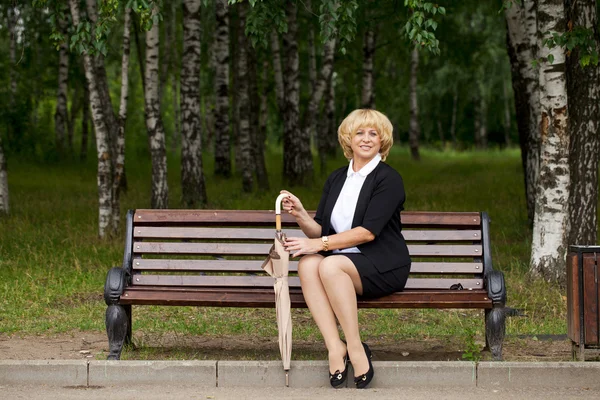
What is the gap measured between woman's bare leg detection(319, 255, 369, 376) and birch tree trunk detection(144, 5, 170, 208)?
9.35m

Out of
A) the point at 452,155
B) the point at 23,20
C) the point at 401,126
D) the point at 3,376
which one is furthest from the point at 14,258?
the point at 401,126

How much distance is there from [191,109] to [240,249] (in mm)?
10864

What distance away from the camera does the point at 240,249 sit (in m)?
6.99

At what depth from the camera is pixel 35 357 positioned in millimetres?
7078

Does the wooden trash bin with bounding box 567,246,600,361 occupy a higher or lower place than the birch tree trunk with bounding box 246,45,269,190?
lower

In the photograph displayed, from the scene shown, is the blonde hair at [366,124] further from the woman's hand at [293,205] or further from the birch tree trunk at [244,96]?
the birch tree trunk at [244,96]

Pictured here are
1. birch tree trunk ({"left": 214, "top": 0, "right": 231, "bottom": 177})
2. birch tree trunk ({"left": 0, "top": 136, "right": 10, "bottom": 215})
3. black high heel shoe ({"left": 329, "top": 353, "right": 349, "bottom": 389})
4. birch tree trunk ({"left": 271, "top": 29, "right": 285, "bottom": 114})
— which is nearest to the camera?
black high heel shoe ({"left": 329, "top": 353, "right": 349, "bottom": 389})

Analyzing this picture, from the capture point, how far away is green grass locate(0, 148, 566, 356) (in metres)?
8.22

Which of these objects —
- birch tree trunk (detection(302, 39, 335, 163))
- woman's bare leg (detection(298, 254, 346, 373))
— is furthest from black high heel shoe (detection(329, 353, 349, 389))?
birch tree trunk (detection(302, 39, 335, 163))

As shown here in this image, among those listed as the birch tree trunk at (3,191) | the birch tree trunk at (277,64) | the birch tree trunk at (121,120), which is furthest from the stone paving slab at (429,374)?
the birch tree trunk at (277,64)

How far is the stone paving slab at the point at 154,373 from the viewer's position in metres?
6.05

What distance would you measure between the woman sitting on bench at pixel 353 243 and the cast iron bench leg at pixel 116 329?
1235 millimetres

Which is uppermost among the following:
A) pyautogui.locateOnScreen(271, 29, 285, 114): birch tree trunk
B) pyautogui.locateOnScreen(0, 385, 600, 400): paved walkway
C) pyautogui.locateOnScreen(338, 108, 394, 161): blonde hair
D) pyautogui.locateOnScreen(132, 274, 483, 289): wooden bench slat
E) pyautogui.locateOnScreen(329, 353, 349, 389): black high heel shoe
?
pyautogui.locateOnScreen(271, 29, 285, 114): birch tree trunk

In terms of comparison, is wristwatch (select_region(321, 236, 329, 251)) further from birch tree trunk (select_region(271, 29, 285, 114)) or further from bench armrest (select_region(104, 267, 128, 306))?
birch tree trunk (select_region(271, 29, 285, 114))
